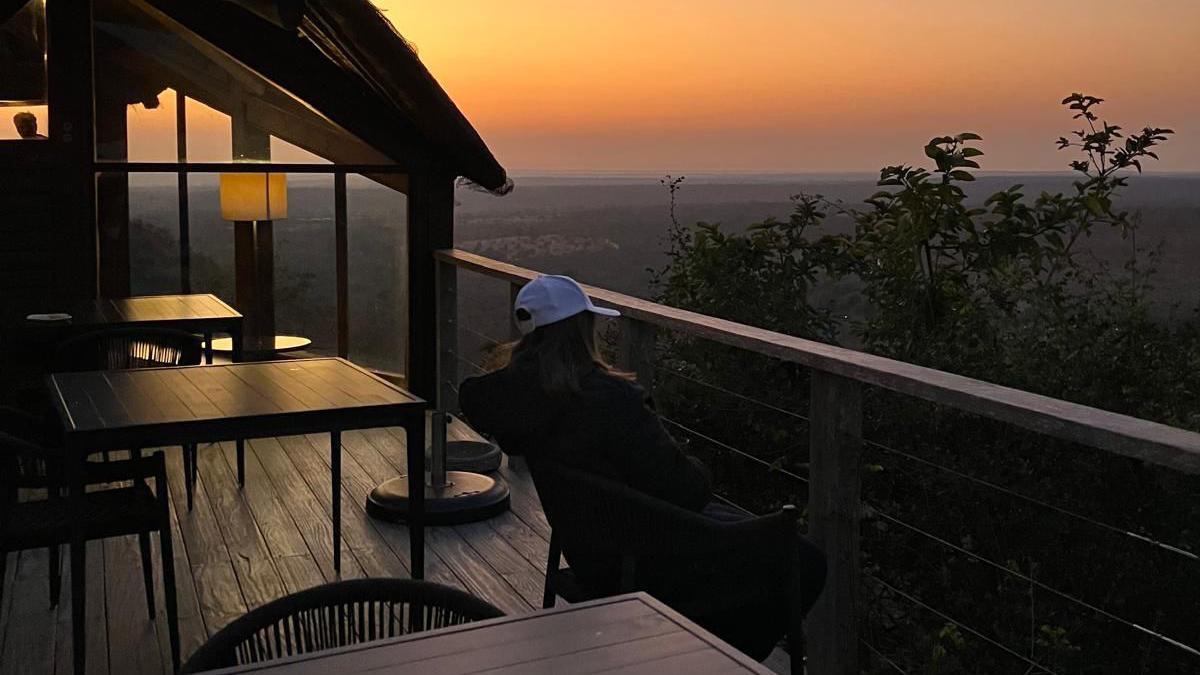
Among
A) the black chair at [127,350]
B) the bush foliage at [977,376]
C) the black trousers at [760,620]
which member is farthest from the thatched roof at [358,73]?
the black trousers at [760,620]

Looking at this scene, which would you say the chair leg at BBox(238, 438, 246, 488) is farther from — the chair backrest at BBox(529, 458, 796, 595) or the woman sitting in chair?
the chair backrest at BBox(529, 458, 796, 595)

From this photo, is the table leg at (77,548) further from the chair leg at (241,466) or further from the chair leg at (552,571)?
the chair leg at (241,466)

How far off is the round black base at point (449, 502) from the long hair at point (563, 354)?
6.85 ft

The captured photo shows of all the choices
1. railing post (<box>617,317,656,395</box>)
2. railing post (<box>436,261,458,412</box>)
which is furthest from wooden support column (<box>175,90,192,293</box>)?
railing post (<box>617,317,656,395</box>)

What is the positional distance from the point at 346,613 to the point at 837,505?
149 cm

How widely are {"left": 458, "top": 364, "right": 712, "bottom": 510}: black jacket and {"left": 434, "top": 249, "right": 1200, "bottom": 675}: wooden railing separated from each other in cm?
50

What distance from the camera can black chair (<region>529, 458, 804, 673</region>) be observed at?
2.43 meters

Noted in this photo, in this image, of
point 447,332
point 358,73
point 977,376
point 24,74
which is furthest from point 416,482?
point 24,74

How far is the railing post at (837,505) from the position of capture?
3.01m

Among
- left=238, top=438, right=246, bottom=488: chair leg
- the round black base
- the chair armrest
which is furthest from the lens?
left=238, top=438, right=246, bottom=488: chair leg

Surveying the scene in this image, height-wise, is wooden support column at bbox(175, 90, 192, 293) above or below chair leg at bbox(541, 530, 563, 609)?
above

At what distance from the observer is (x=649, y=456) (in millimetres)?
2561

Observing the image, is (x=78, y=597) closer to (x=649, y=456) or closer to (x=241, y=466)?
(x=649, y=456)

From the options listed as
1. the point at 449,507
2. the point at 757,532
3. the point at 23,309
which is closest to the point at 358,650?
the point at 757,532
